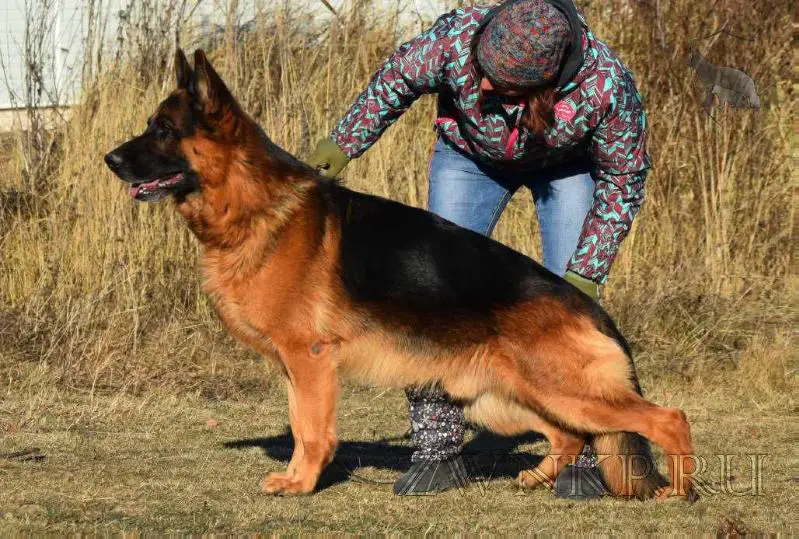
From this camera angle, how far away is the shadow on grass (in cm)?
489

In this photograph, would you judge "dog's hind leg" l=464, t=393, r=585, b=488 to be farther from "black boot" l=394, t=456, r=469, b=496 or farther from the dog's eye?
the dog's eye

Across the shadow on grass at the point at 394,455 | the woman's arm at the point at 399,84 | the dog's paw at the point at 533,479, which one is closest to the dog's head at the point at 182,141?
the woman's arm at the point at 399,84

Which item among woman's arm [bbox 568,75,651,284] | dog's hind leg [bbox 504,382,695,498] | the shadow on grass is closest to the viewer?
dog's hind leg [bbox 504,382,695,498]

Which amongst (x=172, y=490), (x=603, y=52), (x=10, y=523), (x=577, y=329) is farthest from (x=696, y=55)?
(x=10, y=523)

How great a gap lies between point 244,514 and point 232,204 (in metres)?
1.26

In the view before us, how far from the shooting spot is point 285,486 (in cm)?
Answer: 434

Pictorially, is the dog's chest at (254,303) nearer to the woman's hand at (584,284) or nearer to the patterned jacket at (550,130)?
the patterned jacket at (550,130)

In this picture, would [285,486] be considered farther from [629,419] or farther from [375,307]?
[629,419]

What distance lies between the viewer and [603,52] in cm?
441

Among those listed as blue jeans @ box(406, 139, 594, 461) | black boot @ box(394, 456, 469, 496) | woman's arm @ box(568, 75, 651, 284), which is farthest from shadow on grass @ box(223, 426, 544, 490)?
woman's arm @ box(568, 75, 651, 284)

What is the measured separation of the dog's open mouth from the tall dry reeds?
2.43m

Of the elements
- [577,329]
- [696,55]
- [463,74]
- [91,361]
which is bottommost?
[91,361]

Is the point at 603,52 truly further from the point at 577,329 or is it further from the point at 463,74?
the point at 577,329

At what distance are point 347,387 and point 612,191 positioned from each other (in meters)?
2.90
